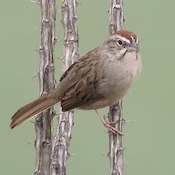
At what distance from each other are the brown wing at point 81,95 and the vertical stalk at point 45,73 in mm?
237

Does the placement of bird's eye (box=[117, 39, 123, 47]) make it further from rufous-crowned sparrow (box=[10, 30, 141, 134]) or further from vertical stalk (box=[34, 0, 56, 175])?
vertical stalk (box=[34, 0, 56, 175])

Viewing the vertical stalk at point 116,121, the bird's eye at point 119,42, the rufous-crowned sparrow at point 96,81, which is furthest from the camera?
the rufous-crowned sparrow at point 96,81

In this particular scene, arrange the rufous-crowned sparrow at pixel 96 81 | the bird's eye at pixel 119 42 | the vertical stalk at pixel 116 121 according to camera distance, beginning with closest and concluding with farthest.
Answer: the vertical stalk at pixel 116 121, the bird's eye at pixel 119 42, the rufous-crowned sparrow at pixel 96 81

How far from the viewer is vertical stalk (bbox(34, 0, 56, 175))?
3182 mm

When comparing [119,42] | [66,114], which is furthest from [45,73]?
[119,42]

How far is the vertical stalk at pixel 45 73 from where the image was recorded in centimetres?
318

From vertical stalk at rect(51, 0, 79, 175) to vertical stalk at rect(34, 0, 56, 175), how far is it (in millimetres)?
44

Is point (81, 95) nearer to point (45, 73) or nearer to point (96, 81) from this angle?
point (96, 81)

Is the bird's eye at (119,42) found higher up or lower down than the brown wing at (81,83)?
higher up

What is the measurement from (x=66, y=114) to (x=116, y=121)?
277 mm

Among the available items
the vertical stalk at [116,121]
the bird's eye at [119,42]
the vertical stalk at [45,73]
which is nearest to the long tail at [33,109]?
the vertical stalk at [45,73]

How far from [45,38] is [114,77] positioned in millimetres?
468

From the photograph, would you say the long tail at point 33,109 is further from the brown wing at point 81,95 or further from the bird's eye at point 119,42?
the bird's eye at point 119,42

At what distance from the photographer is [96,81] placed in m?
3.47
